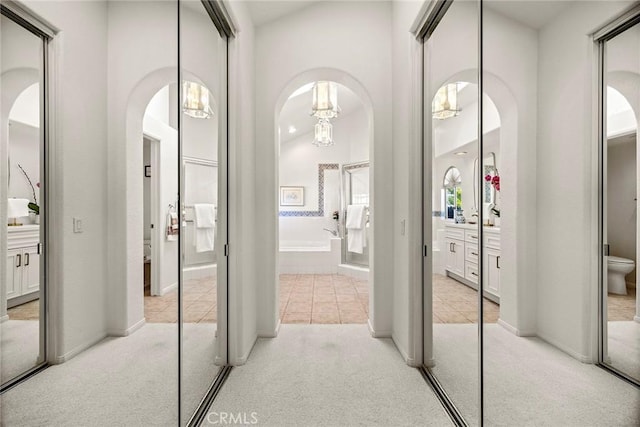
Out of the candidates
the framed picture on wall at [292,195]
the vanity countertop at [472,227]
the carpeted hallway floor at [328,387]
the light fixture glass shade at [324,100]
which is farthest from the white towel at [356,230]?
the vanity countertop at [472,227]

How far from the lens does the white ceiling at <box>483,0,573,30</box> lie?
75 centimetres

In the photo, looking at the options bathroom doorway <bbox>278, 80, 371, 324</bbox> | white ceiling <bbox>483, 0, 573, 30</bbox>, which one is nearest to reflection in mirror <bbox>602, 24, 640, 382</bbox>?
white ceiling <bbox>483, 0, 573, 30</bbox>

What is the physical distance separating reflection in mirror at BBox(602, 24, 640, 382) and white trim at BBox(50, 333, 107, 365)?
107 cm

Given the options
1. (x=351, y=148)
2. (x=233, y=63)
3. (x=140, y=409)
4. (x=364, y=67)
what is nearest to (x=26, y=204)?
(x=140, y=409)

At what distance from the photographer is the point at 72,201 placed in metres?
0.60

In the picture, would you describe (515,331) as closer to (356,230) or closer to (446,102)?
(446,102)

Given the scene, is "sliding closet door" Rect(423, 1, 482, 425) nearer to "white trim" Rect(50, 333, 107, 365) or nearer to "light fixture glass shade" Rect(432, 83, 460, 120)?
"light fixture glass shade" Rect(432, 83, 460, 120)

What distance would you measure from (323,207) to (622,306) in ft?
21.3

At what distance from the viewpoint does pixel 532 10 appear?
85 cm

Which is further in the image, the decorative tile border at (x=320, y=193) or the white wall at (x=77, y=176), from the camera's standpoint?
the decorative tile border at (x=320, y=193)

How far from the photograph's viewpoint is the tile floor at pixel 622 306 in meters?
0.55

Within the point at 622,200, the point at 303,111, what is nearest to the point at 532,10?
the point at 622,200

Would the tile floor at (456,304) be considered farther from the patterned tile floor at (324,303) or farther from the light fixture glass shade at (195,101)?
the light fixture glass shade at (195,101)

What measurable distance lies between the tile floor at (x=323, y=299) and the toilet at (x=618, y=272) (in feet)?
8.07
